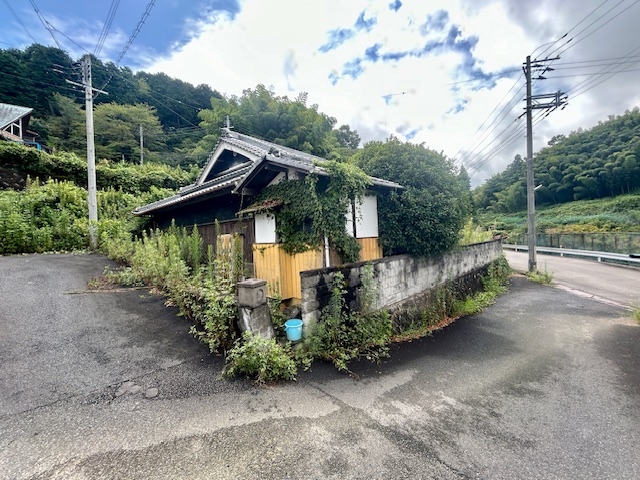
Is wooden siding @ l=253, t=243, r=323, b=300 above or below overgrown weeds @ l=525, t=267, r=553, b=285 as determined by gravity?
above

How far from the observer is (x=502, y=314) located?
6363 mm

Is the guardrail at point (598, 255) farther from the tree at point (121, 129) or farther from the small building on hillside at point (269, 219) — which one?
the tree at point (121, 129)

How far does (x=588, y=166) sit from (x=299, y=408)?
169 ft

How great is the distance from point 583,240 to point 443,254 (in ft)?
54.7

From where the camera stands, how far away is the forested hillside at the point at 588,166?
33.2m

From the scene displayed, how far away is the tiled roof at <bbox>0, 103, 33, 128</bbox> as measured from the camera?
18062 mm

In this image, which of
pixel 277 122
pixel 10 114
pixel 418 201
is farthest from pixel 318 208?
pixel 10 114

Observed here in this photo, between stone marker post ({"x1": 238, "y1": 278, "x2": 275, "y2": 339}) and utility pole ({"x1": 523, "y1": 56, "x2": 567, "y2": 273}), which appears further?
utility pole ({"x1": 523, "y1": 56, "x2": 567, "y2": 273})

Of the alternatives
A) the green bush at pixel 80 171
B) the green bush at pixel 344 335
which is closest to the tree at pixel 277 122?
the green bush at pixel 80 171

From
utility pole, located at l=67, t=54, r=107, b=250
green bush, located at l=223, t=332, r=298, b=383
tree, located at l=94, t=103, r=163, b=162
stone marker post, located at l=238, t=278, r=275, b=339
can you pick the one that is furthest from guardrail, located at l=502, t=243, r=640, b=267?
tree, located at l=94, t=103, r=163, b=162

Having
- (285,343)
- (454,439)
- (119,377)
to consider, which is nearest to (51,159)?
(119,377)

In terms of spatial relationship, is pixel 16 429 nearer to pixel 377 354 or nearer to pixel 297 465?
pixel 297 465

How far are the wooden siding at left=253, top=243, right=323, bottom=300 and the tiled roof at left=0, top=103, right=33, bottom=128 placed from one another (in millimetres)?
25224

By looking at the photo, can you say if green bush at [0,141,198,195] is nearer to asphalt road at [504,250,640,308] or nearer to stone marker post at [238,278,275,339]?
stone marker post at [238,278,275,339]
